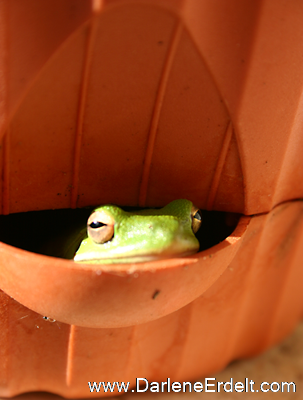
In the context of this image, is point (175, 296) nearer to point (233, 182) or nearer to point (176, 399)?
point (233, 182)

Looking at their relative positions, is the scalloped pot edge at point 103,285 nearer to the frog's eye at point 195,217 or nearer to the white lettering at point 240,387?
the frog's eye at point 195,217

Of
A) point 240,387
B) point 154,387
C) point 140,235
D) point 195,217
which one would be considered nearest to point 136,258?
point 140,235

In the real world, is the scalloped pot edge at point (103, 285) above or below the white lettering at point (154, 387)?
above

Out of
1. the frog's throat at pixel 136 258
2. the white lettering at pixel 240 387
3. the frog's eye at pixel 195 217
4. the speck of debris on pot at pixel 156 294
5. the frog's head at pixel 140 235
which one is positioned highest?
the frog's eye at pixel 195 217

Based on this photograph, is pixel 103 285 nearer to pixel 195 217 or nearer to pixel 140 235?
pixel 140 235

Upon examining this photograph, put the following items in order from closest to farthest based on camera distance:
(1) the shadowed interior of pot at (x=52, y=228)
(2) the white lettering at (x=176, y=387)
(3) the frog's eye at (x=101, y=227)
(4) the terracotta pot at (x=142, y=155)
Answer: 1. (4) the terracotta pot at (x=142, y=155)
2. (3) the frog's eye at (x=101, y=227)
3. (1) the shadowed interior of pot at (x=52, y=228)
4. (2) the white lettering at (x=176, y=387)

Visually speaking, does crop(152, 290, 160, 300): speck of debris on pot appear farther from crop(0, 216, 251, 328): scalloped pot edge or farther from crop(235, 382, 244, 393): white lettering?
crop(235, 382, 244, 393): white lettering

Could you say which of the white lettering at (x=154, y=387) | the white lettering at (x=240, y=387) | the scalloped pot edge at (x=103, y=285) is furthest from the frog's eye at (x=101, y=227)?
the white lettering at (x=240, y=387)

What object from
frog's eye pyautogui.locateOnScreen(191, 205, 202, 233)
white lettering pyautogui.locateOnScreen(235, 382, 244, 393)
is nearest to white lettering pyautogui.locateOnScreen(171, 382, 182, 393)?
white lettering pyautogui.locateOnScreen(235, 382, 244, 393)
